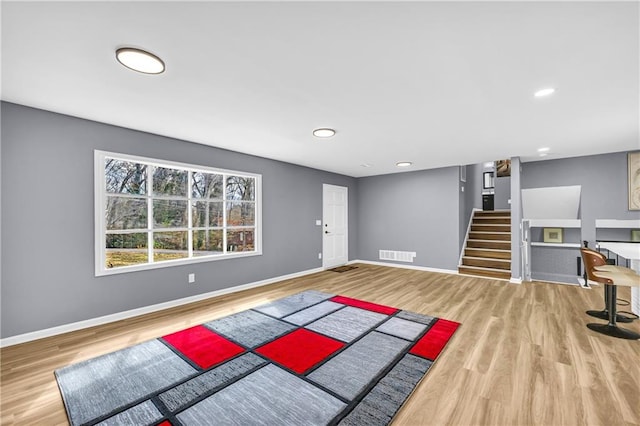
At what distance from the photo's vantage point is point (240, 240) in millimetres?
4691

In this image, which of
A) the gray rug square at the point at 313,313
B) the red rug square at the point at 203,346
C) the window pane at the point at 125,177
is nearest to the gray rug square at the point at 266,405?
the red rug square at the point at 203,346

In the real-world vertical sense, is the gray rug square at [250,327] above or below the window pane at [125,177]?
below

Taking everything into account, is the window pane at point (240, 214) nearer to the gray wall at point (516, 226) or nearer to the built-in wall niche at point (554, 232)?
the gray wall at point (516, 226)

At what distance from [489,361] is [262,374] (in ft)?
6.44

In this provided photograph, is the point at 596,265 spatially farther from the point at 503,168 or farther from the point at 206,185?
the point at 503,168

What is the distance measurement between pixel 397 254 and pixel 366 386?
4991mm

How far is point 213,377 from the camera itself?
2.06 m

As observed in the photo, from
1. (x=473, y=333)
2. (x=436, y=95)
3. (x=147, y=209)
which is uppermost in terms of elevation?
(x=436, y=95)

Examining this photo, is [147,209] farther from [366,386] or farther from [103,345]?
[366,386]

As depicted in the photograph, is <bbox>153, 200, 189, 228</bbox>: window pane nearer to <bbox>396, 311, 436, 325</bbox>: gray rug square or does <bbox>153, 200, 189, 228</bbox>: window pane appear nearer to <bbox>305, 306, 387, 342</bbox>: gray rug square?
<bbox>305, 306, 387, 342</bbox>: gray rug square

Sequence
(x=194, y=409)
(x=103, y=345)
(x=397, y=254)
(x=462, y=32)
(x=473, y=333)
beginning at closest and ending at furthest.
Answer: (x=462, y=32), (x=194, y=409), (x=103, y=345), (x=473, y=333), (x=397, y=254)

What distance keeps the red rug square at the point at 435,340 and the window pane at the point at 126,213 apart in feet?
11.9

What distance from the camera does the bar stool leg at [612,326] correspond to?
9.00 feet

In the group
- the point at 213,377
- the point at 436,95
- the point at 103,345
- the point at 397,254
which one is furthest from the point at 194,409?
the point at 397,254
